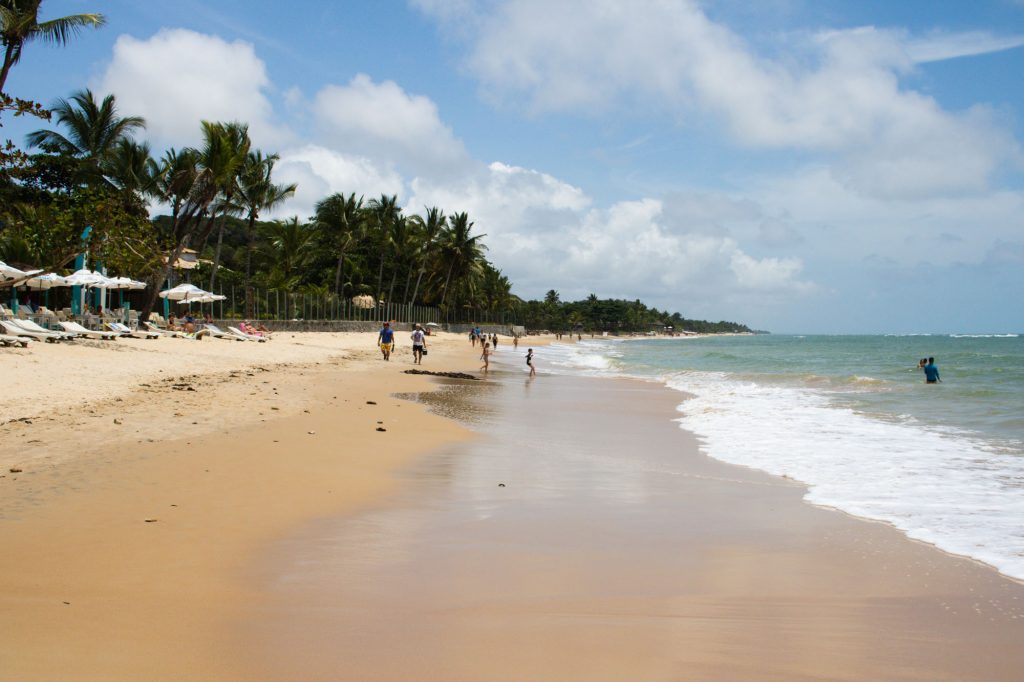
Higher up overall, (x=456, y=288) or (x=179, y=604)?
(x=456, y=288)

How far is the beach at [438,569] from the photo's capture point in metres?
2.94

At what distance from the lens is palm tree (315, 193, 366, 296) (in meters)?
53.8

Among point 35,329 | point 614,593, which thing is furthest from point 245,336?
point 614,593

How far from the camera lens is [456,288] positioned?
74312mm

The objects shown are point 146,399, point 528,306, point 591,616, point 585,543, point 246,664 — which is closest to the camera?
point 246,664

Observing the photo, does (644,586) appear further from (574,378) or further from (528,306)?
(528,306)

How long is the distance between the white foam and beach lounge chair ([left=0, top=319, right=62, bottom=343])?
14643mm

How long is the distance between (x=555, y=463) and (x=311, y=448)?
254 centimetres

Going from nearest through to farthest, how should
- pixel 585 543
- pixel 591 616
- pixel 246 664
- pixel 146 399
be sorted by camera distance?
pixel 246 664
pixel 591 616
pixel 585 543
pixel 146 399

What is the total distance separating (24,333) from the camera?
54.5ft

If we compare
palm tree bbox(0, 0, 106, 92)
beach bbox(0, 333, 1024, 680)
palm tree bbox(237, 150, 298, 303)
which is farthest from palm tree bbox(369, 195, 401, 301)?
beach bbox(0, 333, 1024, 680)

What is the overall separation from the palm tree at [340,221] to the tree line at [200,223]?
0.29ft

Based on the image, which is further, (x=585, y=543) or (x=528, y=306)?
(x=528, y=306)

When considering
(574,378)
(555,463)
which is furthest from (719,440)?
(574,378)
